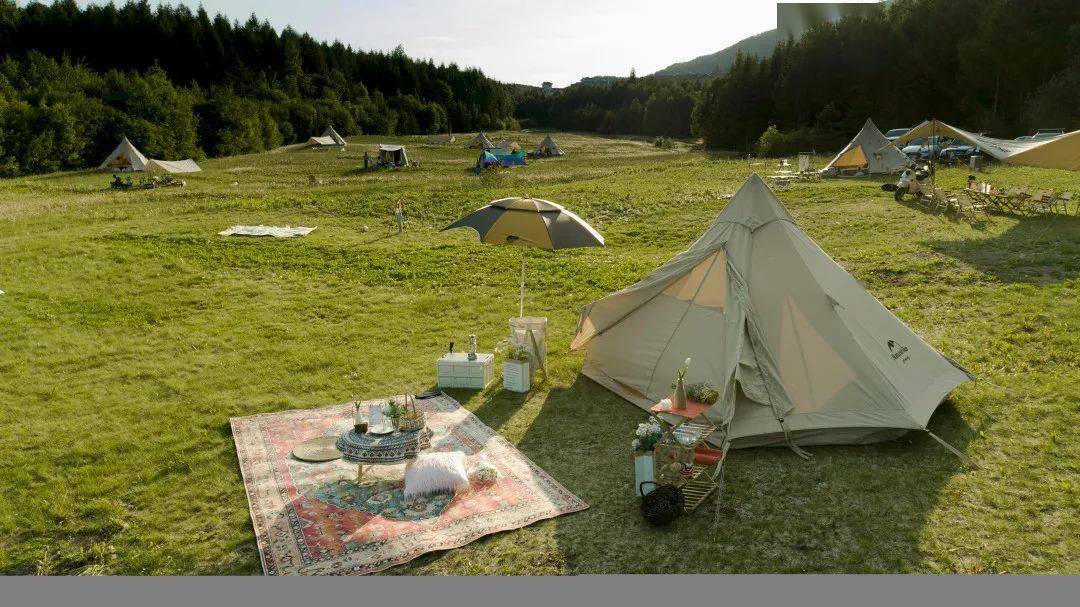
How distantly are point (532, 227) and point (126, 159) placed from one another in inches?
1746

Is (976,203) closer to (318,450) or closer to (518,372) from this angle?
(518,372)

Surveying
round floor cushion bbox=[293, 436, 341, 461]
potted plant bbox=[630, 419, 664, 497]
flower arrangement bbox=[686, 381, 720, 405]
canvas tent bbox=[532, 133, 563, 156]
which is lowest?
round floor cushion bbox=[293, 436, 341, 461]

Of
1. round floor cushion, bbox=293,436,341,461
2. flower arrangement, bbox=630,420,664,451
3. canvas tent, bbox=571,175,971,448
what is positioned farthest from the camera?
canvas tent, bbox=571,175,971,448

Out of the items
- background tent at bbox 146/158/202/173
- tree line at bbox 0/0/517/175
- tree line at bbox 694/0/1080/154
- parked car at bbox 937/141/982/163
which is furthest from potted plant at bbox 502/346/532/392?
tree line at bbox 0/0/517/175

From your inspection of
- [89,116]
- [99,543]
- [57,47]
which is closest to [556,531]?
[99,543]

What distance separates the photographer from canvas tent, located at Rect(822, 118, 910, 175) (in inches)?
1278

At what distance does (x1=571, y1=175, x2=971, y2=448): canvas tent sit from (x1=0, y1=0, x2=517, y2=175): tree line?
181 ft

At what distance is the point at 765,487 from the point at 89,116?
2560 inches

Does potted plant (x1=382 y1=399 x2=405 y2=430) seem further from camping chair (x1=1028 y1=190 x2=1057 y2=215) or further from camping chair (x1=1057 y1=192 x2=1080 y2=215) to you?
camping chair (x1=1028 y1=190 x2=1057 y2=215)

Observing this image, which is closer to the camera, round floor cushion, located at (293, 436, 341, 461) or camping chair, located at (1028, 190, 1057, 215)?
round floor cushion, located at (293, 436, 341, 461)

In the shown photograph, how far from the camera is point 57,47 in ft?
281

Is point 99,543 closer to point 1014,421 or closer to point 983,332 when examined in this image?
point 1014,421

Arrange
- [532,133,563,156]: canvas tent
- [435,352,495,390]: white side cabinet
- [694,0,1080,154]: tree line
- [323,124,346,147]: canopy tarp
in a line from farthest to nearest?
[323,124,346,147]: canopy tarp → [532,133,563,156]: canvas tent → [694,0,1080,154]: tree line → [435,352,495,390]: white side cabinet

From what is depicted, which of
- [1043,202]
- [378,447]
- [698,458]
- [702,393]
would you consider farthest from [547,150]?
[378,447]
